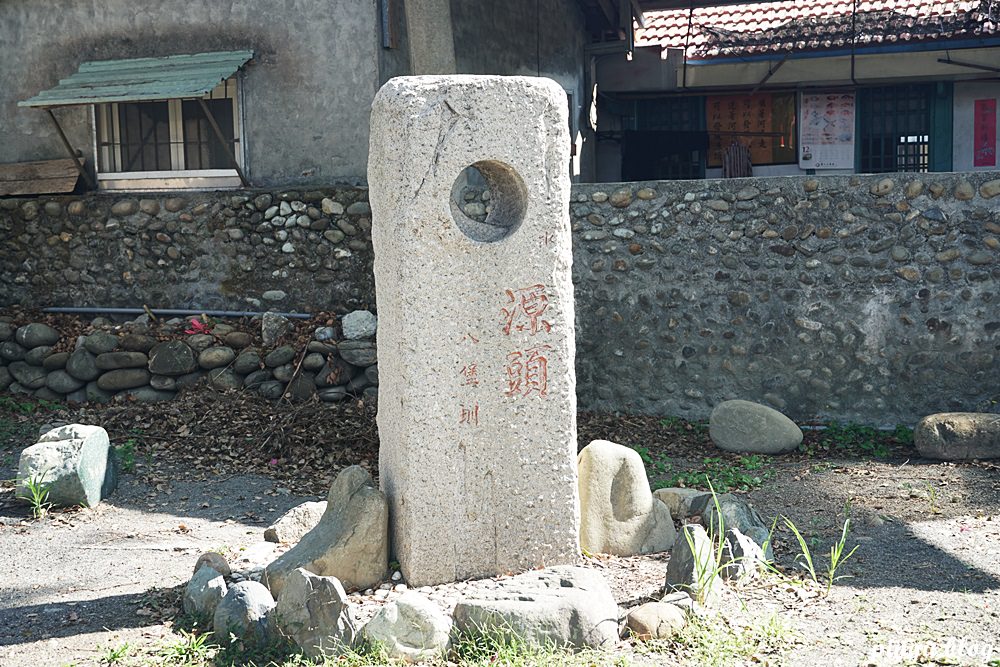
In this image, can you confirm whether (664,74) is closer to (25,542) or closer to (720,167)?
(720,167)

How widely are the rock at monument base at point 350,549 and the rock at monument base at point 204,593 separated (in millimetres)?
237

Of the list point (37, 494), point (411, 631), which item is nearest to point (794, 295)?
point (411, 631)

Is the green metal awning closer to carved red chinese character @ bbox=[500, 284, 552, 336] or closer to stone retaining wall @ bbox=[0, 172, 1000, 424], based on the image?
stone retaining wall @ bbox=[0, 172, 1000, 424]

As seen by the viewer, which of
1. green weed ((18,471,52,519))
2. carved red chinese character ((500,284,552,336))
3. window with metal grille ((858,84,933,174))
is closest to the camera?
carved red chinese character ((500,284,552,336))

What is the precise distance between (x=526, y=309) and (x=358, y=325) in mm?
4462

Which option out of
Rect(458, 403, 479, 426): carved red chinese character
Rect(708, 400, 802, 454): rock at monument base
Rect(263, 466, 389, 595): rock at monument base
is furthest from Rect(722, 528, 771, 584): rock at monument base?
Rect(708, 400, 802, 454): rock at monument base

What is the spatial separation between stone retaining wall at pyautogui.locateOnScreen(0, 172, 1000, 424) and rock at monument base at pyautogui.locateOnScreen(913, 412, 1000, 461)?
600 mm

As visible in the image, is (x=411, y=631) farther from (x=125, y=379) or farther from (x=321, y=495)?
(x=125, y=379)

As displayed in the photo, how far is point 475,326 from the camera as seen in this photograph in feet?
15.8

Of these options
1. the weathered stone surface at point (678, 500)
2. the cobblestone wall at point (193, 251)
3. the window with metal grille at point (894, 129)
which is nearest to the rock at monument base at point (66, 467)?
the cobblestone wall at point (193, 251)

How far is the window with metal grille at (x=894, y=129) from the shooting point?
14273mm

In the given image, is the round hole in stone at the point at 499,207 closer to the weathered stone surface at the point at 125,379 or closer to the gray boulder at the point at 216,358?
the gray boulder at the point at 216,358

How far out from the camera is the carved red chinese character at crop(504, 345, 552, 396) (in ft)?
16.0

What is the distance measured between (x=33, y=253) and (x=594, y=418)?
19.8 ft
